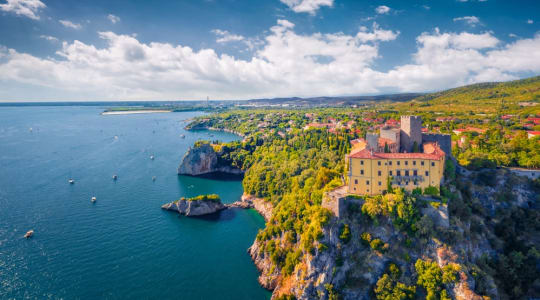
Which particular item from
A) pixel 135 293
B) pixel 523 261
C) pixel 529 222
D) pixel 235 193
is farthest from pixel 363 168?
pixel 235 193

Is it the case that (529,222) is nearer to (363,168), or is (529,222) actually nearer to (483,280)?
(483,280)

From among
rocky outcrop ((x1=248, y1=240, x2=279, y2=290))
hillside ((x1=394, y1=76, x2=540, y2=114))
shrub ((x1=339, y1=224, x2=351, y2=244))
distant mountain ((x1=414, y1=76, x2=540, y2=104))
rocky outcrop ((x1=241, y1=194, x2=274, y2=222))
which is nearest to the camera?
shrub ((x1=339, y1=224, x2=351, y2=244))

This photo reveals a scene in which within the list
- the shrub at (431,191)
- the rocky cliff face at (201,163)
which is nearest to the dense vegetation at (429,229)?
the shrub at (431,191)

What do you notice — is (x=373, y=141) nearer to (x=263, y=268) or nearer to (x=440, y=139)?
(x=440, y=139)

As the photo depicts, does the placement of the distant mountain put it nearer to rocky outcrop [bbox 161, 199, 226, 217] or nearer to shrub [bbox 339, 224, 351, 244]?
shrub [bbox 339, 224, 351, 244]

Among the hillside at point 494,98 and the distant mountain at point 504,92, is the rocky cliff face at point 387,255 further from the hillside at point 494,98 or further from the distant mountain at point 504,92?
the distant mountain at point 504,92

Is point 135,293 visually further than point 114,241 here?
No

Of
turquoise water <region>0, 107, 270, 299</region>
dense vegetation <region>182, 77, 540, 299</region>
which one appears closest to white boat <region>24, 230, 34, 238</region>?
turquoise water <region>0, 107, 270, 299</region>
